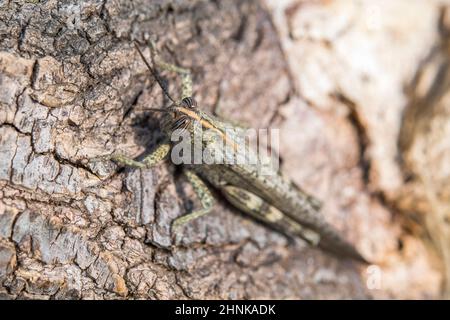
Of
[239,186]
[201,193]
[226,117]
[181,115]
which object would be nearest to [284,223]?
[239,186]

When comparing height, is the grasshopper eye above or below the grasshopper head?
above

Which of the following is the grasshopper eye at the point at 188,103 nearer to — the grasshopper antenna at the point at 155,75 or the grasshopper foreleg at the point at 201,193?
the grasshopper antenna at the point at 155,75

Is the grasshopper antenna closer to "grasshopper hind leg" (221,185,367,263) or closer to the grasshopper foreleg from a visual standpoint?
the grasshopper foreleg

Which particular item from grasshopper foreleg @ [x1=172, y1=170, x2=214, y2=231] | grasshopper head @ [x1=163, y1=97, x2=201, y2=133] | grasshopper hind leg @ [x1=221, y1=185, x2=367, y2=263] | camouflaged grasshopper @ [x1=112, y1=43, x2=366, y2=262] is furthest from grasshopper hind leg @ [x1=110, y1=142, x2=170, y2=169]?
grasshopper hind leg @ [x1=221, y1=185, x2=367, y2=263]

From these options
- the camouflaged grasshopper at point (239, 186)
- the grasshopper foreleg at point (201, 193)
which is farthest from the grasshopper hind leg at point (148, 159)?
the grasshopper foreleg at point (201, 193)

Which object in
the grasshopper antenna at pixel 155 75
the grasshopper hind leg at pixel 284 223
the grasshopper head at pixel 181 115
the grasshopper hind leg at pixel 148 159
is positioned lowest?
the grasshopper hind leg at pixel 284 223

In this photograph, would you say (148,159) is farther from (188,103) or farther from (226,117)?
(226,117)
